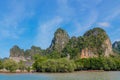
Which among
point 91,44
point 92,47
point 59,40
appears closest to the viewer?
point 92,47

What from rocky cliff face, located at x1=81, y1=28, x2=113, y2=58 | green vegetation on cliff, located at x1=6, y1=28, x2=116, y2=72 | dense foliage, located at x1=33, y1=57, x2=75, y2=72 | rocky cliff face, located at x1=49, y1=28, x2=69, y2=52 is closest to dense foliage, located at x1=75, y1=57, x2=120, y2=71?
green vegetation on cliff, located at x1=6, y1=28, x2=116, y2=72

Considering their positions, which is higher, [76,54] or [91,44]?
[91,44]

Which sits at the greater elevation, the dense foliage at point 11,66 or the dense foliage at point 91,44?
the dense foliage at point 91,44

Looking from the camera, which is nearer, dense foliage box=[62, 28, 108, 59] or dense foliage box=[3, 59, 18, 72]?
dense foliage box=[3, 59, 18, 72]

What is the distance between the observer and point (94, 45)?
127 metres

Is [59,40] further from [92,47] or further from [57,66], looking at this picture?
[57,66]

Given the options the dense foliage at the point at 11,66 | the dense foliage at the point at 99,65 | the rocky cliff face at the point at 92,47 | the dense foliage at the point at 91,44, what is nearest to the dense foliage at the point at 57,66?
the dense foliage at the point at 11,66

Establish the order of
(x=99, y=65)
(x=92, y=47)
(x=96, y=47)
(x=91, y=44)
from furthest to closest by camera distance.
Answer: (x=91, y=44) → (x=92, y=47) → (x=96, y=47) → (x=99, y=65)

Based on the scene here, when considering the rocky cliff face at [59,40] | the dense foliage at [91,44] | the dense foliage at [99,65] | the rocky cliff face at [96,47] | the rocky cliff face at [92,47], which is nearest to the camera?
the dense foliage at [99,65]

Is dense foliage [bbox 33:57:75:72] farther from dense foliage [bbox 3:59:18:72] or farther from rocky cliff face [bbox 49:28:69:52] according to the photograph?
rocky cliff face [bbox 49:28:69:52]

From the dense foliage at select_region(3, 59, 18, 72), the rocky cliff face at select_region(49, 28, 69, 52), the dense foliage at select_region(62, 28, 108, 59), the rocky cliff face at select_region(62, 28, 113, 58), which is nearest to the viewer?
the dense foliage at select_region(3, 59, 18, 72)

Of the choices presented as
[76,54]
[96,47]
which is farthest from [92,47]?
[76,54]

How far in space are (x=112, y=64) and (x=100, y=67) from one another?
4361 millimetres

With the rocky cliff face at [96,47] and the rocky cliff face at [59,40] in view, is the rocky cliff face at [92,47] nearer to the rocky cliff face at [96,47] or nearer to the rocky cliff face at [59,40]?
the rocky cliff face at [96,47]
